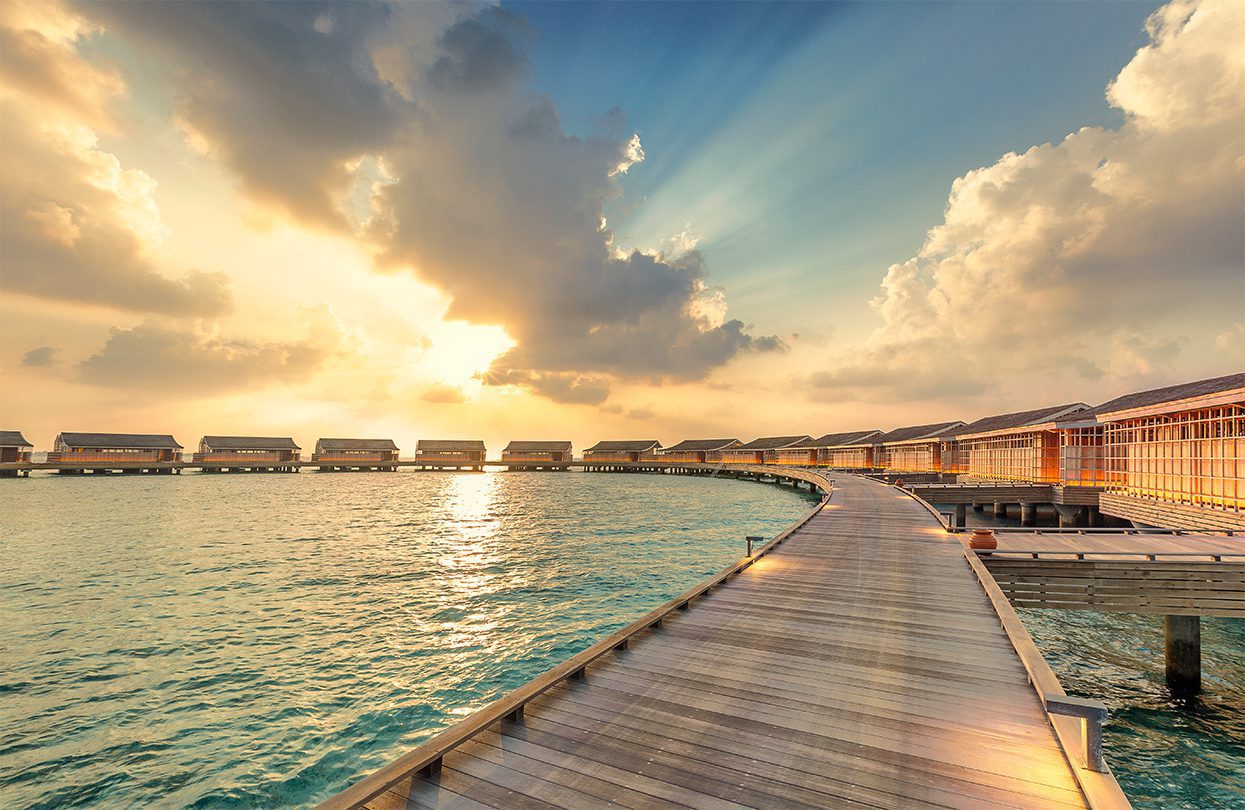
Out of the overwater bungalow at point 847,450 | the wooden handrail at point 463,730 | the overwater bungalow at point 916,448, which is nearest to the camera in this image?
the wooden handrail at point 463,730

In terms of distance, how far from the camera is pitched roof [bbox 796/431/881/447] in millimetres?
88188

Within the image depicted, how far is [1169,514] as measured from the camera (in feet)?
77.5

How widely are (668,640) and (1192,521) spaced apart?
2721 cm

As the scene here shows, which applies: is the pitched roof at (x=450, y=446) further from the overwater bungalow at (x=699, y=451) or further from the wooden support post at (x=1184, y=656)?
the wooden support post at (x=1184, y=656)

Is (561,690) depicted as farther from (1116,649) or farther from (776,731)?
(1116,649)

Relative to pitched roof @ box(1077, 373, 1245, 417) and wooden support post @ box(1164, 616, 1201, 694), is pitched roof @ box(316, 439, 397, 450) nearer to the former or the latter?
pitched roof @ box(1077, 373, 1245, 417)

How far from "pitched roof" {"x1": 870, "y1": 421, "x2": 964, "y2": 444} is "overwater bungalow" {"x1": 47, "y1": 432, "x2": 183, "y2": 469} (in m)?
137

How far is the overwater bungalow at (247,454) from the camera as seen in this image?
Result: 108m

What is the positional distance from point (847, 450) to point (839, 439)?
3.77m

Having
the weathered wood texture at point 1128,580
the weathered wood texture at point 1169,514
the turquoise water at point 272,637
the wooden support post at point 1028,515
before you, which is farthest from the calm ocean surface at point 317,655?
the wooden support post at point 1028,515

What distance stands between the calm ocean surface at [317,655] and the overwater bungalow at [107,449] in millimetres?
86280

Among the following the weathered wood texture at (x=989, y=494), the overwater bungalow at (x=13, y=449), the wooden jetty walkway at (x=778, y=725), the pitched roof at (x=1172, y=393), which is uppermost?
the pitched roof at (x=1172, y=393)

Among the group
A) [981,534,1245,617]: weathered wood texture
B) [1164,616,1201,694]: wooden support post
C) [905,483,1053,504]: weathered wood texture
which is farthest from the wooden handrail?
[905,483,1053,504]: weathered wood texture

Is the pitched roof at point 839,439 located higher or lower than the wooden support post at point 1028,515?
higher
